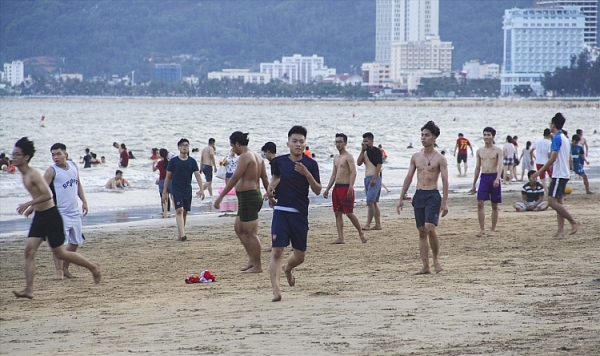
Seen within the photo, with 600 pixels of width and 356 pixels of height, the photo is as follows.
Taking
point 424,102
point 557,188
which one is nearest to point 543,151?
point 557,188

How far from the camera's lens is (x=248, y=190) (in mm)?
9094

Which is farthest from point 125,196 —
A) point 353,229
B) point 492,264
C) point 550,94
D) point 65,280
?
point 550,94

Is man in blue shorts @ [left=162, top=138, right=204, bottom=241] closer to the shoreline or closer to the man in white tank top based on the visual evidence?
the man in white tank top

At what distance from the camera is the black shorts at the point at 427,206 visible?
8.67m

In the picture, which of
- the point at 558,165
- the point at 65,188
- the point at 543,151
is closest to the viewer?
the point at 65,188

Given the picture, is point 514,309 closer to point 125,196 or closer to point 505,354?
point 505,354

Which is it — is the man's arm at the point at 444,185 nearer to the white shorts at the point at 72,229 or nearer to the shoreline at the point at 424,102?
the white shorts at the point at 72,229

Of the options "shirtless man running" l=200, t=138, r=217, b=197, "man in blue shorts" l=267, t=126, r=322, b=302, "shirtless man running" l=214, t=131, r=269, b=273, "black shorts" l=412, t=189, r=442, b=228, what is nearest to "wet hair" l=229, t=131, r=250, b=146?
"shirtless man running" l=214, t=131, r=269, b=273

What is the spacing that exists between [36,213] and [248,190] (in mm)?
2143

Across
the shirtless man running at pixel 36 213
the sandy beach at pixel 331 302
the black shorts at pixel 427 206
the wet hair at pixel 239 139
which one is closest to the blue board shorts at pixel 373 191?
the sandy beach at pixel 331 302

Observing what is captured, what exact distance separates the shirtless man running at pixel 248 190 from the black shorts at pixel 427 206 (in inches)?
60.7

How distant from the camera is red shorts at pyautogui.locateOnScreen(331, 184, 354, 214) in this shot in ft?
38.2

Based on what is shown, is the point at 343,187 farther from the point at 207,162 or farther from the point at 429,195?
the point at 207,162

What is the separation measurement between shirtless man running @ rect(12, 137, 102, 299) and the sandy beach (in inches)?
16.5
